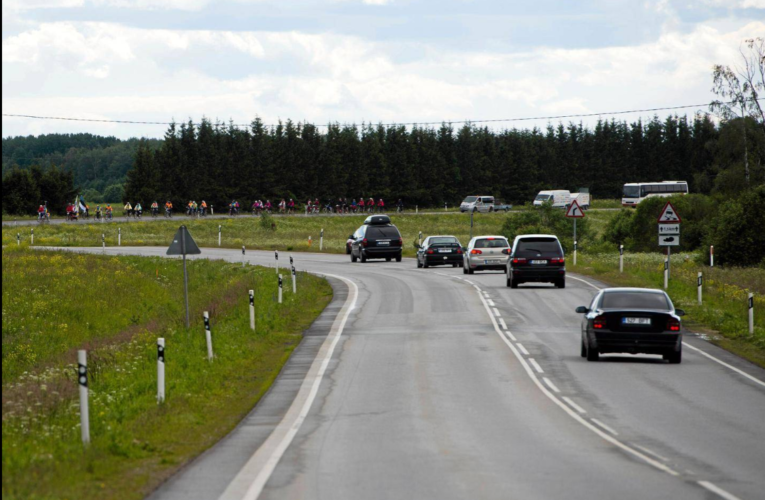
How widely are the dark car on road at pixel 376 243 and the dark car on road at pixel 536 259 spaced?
16.5 meters

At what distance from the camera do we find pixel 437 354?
805 inches

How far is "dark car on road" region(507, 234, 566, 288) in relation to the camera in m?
33.8

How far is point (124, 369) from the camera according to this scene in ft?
60.3

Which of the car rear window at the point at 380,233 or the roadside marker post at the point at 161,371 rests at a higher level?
the car rear window at the point at 380,233

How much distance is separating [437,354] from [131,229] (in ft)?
207

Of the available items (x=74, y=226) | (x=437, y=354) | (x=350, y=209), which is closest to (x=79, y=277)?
(x=437, y=354)

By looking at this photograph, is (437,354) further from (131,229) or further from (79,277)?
(131,229)

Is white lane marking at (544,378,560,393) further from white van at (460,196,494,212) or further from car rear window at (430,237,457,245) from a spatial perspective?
white van at (460,196,494,212)

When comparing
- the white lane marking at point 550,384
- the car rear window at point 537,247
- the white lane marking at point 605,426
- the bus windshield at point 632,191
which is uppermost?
the bus windshield at point 632,191

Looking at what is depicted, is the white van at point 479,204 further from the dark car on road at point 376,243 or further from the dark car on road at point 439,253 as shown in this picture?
the dark car on road at point 439,253

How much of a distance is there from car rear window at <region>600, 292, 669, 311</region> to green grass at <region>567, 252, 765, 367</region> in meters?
2.46

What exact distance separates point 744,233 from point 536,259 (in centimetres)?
2396

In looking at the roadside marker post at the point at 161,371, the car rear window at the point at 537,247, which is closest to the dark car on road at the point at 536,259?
the car rear window at the point at 537,247

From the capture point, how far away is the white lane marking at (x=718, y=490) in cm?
863
